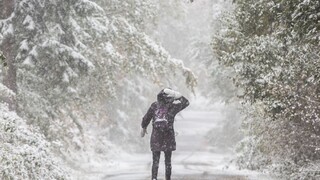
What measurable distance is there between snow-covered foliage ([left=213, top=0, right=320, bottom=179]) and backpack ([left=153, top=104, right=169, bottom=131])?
2181 millimetres

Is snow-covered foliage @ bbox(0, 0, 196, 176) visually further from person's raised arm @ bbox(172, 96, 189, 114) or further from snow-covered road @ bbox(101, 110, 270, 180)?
person's raised arm @ bbox(172, 96, 189, 114)

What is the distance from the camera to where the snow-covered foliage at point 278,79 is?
10.8 metres

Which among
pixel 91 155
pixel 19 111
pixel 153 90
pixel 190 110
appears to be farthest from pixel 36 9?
pixel 190 110

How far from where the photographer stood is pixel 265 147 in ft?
42.2

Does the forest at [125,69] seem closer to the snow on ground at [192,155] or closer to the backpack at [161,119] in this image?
the snow on ground at [192,155]

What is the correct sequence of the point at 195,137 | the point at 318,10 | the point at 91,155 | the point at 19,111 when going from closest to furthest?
the point at 318,10 < the point at 19,111 < the point at 91,155 < the point at 195,137

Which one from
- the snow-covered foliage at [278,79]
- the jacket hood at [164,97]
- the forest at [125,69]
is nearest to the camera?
the jacket hood at [164,97]

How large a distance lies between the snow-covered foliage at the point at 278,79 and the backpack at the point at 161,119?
85.9 inches

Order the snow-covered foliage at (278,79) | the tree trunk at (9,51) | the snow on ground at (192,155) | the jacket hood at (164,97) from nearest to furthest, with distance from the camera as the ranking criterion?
1. the jacket hood at (164,97)
2. the snow-covered foliage at (278,79)
3. the tree trunk at (9,51)
4. the snow on ground at (192,155)

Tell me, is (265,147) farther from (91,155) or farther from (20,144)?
(91,155)

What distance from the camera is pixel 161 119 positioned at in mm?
9969

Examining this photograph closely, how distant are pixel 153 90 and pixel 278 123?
23.6 m

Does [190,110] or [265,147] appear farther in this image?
[190,110]

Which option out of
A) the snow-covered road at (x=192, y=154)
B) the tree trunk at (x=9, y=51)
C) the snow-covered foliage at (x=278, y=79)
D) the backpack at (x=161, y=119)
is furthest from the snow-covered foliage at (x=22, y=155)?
the snow-covered foliage at (x=278, y=79)
